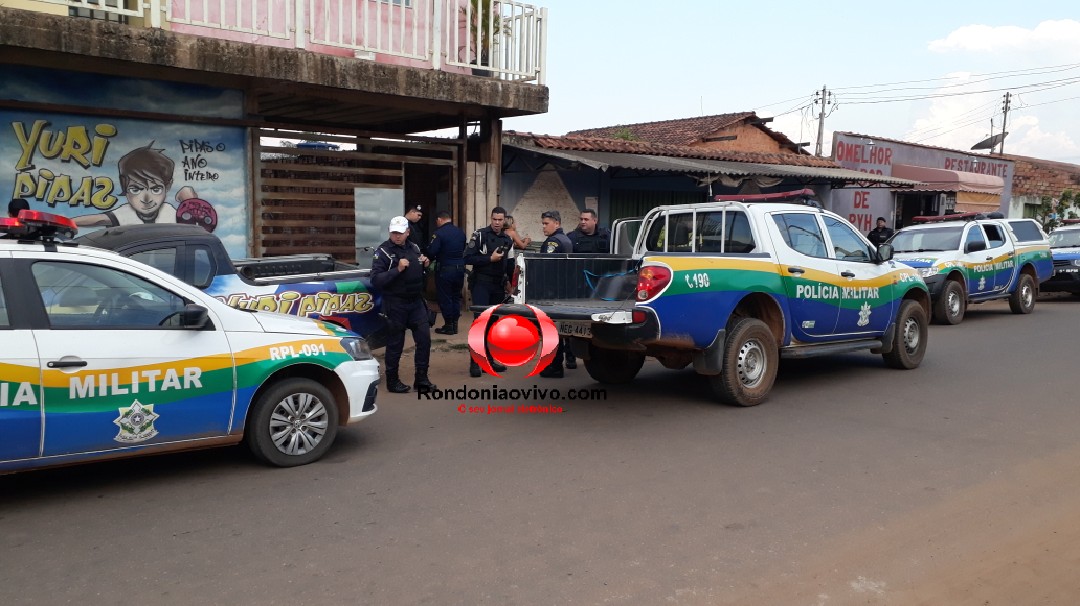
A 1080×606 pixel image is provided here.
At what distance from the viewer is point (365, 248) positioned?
510 inches

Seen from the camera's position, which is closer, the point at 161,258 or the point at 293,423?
the point at 293,423

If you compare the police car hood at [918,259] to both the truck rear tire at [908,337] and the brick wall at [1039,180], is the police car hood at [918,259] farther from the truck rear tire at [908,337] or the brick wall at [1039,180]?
the brick wall at [1039,180]

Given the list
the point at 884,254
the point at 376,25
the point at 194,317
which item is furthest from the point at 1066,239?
the point at 194,317

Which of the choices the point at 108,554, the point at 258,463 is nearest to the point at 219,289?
the point at 258,463

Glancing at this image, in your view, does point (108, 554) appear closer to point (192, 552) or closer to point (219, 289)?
point (192, 552)

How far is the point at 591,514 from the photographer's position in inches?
186

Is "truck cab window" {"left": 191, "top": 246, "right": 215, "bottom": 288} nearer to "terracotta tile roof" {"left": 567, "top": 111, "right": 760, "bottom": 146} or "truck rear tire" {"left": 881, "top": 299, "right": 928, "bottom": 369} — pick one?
"truck rear tire" {"left": 881, "top": 299, "right": 928, "bottom": 369}

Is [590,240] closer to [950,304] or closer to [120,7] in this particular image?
[120,7]

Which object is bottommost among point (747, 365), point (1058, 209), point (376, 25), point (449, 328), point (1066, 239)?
point (449, 328)

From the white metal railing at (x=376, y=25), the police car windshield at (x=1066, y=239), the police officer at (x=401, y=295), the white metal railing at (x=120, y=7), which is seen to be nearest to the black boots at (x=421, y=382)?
the police officer at (x=401, y=295)

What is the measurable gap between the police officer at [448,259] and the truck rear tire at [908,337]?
5205 millimetres

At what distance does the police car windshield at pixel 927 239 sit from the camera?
14.0 m

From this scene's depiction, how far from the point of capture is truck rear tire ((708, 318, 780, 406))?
23.7 ft

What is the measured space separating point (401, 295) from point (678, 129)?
22.3 meters
